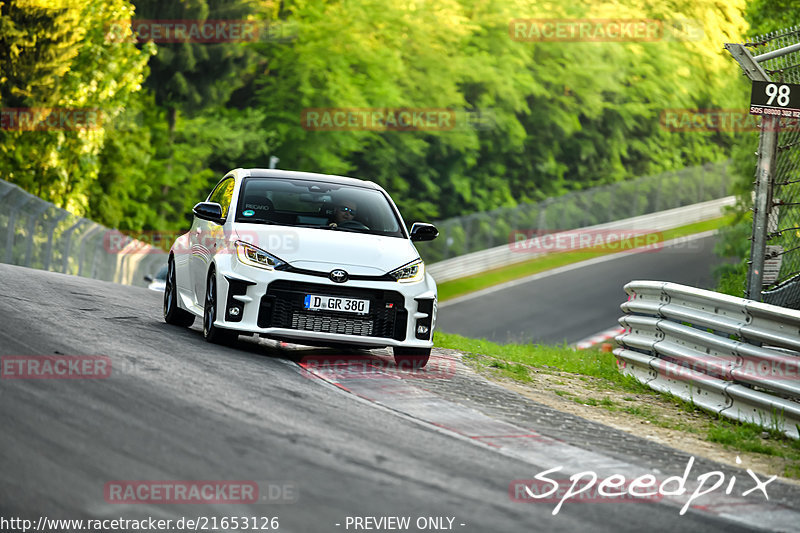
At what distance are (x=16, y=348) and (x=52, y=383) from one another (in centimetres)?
126

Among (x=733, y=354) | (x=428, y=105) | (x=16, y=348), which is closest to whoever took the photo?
(x=16, y=348)

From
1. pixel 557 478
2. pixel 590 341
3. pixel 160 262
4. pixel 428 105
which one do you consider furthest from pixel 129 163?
pixel 557 478

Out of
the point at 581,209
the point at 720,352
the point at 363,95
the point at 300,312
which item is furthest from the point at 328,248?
the point at 581,209

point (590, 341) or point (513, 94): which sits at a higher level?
point (513, 94)

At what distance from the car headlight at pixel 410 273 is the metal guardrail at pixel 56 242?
547 inches

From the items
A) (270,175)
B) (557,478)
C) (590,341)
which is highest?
(270,175)

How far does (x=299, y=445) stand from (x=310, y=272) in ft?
11.9

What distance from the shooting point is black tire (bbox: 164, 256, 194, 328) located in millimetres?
12398

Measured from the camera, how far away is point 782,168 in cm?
1132

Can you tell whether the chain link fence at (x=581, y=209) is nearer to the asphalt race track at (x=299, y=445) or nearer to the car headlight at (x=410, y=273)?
the car headlight at (x=410, y=273)

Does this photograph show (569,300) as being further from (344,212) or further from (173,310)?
(344,212)

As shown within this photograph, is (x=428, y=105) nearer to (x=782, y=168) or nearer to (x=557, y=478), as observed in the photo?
(x=782, y=168)

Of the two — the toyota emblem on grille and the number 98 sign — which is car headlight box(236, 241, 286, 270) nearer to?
the toyota emblem on grille

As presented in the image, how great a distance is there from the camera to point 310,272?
33.6 ft
